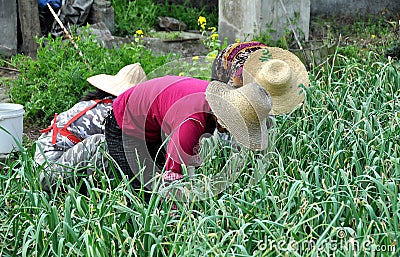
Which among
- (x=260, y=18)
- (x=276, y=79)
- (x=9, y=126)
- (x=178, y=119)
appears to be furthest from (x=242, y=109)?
(x=260, y=18)

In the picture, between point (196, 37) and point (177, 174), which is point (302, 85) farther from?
point (196, 37)

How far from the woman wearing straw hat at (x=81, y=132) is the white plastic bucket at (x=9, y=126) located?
0.24 m

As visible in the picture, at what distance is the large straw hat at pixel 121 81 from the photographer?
14.6 ft

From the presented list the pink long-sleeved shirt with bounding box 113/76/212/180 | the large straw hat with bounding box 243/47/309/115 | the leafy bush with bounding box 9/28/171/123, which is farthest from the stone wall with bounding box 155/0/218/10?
the pink long-sleeved shirt with bounding box 113/76/212/180

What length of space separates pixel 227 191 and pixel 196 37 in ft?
18.0

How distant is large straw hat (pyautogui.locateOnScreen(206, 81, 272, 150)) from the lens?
3.49 m

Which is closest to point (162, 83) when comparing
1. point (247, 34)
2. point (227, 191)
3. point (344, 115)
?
point (227, 191)

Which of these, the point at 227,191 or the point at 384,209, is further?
the point at 227,191

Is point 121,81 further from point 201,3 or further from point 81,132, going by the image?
point 201,3

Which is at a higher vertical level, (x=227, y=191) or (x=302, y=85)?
(x=302, y=85)

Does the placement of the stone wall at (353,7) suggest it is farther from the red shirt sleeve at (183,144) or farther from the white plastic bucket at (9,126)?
the red shirt sleeve at (183,144)

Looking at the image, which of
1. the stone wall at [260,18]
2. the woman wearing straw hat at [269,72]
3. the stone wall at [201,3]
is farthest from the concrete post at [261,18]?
the woman wearing straw hat at [269,72]

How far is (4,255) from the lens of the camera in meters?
3.25

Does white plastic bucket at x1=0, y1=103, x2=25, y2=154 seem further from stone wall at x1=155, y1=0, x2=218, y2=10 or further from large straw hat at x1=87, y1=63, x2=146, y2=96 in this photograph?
stone wall at x1=155, y1=0, x2=218, y2=10
